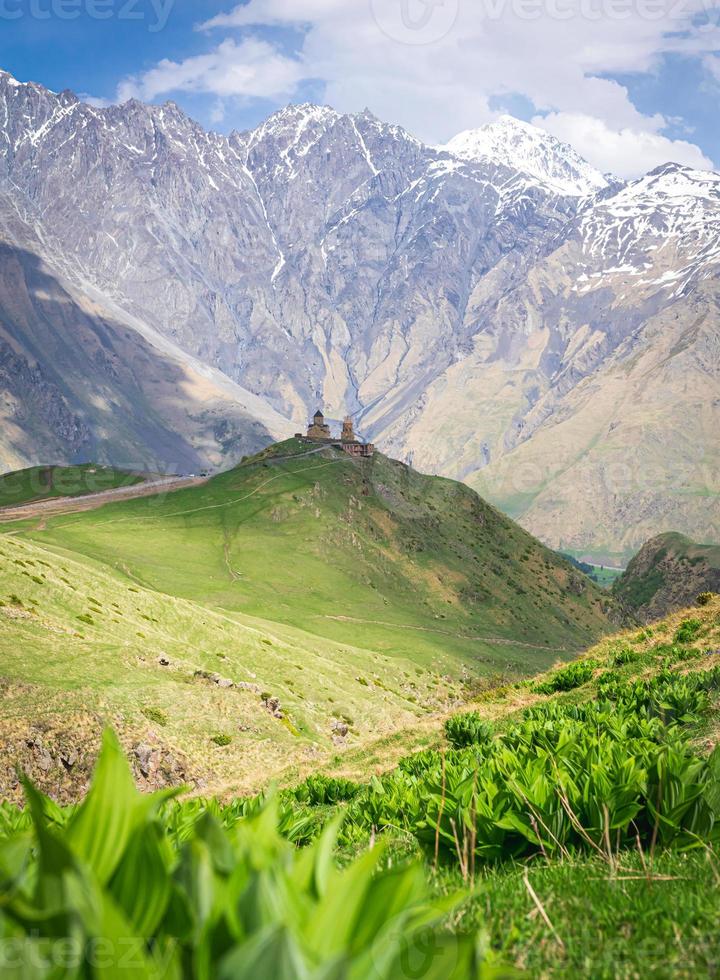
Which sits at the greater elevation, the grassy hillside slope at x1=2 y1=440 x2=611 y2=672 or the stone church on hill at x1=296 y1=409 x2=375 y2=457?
the stone church on hill at x1=296 y1=409 x2=375 y2=457

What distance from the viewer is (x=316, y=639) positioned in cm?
6644

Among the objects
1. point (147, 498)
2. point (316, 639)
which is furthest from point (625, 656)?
point (147, 498)

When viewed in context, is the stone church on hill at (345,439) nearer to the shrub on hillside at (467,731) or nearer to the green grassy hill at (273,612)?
the green grassy hill at (273,612)

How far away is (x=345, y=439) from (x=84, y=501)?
47.0 meters

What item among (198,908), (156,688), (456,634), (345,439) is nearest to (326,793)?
(198,908)

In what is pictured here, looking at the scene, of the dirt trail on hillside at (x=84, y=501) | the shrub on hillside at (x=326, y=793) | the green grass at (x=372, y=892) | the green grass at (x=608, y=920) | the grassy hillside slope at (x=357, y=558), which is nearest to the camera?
the green grass at (x=372, y=892)

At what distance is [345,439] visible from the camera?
137 m

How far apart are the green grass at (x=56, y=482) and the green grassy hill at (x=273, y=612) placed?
15473 millimetres

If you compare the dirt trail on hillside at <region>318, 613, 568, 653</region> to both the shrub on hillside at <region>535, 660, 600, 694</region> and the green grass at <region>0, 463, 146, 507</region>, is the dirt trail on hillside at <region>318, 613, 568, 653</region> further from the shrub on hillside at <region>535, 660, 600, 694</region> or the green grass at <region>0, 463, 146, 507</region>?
the shrub on hillside at <region>535, 660, 600, 694</region>

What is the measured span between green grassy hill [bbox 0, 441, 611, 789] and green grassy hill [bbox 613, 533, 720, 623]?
54.3m

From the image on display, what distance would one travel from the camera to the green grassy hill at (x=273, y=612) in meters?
29.6

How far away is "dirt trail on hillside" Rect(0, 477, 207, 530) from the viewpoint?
98875 mm

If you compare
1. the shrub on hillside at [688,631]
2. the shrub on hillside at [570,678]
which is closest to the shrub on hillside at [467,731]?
the shrub on hillside at [570,678]

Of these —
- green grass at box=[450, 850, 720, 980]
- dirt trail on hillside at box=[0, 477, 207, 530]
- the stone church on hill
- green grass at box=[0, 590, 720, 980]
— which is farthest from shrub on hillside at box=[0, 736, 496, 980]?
the stone church on hill
